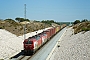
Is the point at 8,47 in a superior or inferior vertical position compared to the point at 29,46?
inferior

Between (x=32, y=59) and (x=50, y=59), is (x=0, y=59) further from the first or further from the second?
(x=50, y=59)

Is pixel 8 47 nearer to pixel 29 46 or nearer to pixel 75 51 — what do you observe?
pixel 29 46

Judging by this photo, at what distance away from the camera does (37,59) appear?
24.2 metres

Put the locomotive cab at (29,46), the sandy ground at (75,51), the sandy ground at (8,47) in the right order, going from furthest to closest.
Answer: the sandy ground at (8,47), the locomotive cab at (29,46), the sandy ground at (75,51)

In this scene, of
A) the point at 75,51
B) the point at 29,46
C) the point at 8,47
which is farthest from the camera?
the point at 8,47

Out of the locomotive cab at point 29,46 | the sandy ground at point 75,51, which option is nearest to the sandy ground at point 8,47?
the locomotive cab at point 29,46

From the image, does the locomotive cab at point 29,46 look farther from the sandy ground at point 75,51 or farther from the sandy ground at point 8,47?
the sandy ground at point 75,51

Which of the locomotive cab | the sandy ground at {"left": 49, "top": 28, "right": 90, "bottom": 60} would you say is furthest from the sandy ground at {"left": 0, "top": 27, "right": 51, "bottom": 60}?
the sandy ground at {"left": 49, "top": 28, "right": 90, "bottom": 60}

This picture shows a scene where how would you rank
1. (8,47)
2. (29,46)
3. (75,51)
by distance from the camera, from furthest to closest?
(8,47), (29,46), (75,51)

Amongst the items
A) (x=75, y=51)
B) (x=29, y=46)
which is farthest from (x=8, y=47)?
(x=75, y=51)

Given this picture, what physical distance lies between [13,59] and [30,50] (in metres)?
3.41

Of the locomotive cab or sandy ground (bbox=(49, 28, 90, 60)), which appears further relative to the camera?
the locomotive cab

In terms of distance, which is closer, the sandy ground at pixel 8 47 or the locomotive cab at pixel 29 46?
the locomotive cab at pixel 29 46

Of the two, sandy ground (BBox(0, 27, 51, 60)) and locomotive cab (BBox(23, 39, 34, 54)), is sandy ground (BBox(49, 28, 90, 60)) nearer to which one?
locomotive cab (BBox(23, 39, 34, 54))
